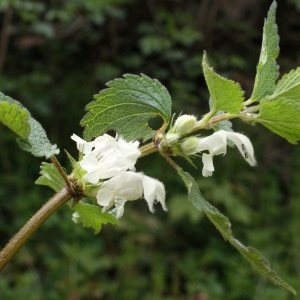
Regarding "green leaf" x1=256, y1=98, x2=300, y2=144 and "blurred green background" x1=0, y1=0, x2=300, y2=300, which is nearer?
"green leaf" x1=256, y1=98, x2=300, y2=144

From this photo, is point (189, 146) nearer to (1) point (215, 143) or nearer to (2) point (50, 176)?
(1) point (215, 143)

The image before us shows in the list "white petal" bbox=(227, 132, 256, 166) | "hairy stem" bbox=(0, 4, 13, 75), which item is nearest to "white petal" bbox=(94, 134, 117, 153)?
"white petal" bbox=(227, 132, 256, 166)

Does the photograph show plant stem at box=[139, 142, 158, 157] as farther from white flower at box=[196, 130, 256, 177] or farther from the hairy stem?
the hairy stem

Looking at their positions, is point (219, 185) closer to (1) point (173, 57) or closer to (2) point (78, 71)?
(1) point (173, 57)

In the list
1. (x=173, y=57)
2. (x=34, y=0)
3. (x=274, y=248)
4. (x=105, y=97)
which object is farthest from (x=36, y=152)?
(x=34, y=0)

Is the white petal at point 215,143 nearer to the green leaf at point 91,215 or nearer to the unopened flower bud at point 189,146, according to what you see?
the unopened flower bud at point 189,146

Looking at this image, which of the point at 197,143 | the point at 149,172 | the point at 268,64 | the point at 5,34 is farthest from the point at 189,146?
the point at 5,34

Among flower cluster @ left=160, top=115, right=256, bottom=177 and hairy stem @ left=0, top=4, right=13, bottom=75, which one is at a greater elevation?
flower cluster @ left=160, top=115, right=256, bottom=177

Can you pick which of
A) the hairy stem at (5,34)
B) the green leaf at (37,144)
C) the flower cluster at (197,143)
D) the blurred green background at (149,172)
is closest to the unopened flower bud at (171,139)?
the flower cluster at (197,143)
